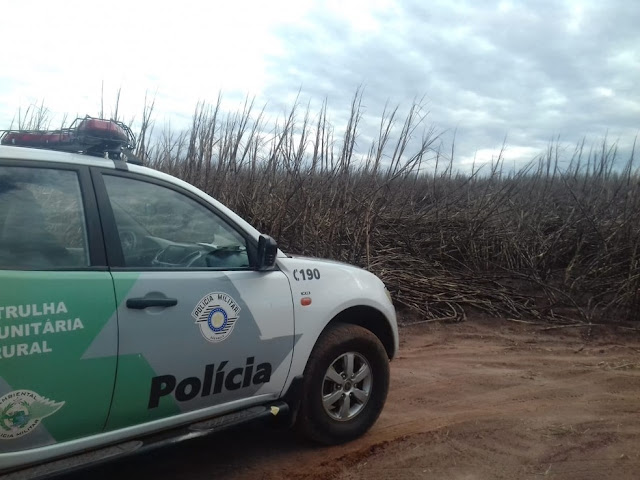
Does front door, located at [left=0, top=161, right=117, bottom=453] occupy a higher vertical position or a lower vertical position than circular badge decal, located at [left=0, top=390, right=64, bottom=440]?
higher

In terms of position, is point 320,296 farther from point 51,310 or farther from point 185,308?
point 51,310

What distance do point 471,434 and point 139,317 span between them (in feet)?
8.11

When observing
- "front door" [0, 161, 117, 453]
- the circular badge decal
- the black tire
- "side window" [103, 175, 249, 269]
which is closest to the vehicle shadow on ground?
the black tire

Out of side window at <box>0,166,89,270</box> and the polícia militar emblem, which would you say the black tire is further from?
side window at <box>0,166,89,270</box>

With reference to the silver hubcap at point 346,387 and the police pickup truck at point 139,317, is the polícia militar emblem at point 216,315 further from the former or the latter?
the silver hubcap at point 346,387

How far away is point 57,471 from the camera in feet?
7.33

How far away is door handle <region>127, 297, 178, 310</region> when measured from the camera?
247 centimetres

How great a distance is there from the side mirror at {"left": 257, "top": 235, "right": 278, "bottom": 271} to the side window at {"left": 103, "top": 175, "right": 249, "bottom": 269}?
0.10 metres

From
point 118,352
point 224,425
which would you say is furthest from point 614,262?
point 118,352

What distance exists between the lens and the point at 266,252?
10.0 ft

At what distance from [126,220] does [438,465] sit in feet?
7.52

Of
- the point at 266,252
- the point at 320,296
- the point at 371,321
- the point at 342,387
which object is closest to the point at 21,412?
the point at 266,252

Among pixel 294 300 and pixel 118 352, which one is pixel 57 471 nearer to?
pixel 118 352

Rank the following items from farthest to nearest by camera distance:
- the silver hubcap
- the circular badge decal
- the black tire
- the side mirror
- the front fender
A: the silver hubcap → the black tire → the front fender → the side mirror → the circular badge decal
